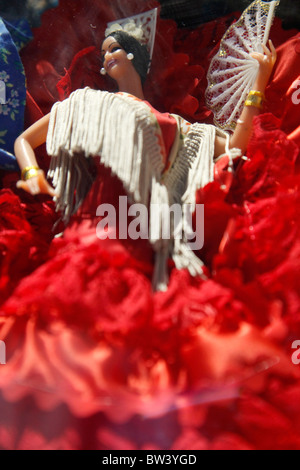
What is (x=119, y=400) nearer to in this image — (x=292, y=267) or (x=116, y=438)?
(x=116, y=438)

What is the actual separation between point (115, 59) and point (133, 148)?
1.07ft

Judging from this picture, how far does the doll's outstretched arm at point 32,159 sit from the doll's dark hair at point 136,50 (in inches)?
10.9

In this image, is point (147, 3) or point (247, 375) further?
point (147, 3)

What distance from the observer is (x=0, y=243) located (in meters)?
0.80

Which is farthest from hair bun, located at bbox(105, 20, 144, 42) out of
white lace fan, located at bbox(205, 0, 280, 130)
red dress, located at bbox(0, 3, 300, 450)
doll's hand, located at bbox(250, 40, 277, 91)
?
red dress, located at bbox(0, 3, 300, 450)

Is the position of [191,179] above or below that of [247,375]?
above

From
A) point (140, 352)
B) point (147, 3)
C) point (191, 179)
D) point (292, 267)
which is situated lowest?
point (140, 352)

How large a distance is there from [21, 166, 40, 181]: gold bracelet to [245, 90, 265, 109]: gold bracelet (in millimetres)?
473

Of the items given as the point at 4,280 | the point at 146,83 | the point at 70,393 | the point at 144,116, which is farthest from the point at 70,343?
the point at 146,83

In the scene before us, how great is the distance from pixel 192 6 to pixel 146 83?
23cm

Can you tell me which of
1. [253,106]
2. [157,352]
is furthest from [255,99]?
[157,352]

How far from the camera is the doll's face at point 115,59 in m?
1.02

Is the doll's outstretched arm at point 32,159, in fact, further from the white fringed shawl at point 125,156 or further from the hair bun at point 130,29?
the hair bun at point 130,29

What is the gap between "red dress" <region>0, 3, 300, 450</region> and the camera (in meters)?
0.61
